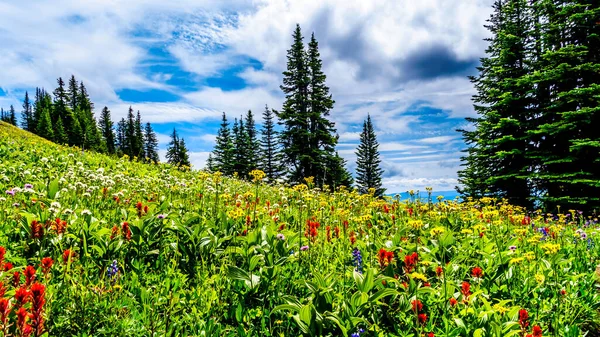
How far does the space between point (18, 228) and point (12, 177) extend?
4495 mm

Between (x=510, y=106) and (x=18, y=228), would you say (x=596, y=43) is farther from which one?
(x=18, y=228)

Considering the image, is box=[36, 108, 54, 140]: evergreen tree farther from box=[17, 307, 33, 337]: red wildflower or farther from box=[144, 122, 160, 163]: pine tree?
box=[17, 307, 33, 337]: red wildflower

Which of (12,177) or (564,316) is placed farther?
(12,177)

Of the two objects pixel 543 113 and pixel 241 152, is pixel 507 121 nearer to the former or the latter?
pixel 543 113

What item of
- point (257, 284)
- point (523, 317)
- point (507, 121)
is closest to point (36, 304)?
point (257, 284)

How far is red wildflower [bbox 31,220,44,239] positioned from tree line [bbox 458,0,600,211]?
19232 mm

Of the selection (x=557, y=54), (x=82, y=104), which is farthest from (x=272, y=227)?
(x=82, y=104)

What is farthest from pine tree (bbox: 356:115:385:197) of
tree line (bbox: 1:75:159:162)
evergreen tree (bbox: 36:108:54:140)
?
evergreen tree (bbox: 36:108:54:140)

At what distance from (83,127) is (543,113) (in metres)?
82.3

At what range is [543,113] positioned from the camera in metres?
18.5

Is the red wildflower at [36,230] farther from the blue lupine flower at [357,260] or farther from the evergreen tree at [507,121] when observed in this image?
the evergreen tree at [507,121]

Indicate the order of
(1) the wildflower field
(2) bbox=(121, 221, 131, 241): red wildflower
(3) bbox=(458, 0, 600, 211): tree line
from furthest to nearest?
(3) bbox=(458, 0, 600, 211): tree line, (2) bbox=(121, 221, 131, 241): red wildflower, (1) the wildflower field

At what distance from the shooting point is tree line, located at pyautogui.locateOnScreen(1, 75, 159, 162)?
69.1 metres

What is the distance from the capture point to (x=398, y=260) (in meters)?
3.94
